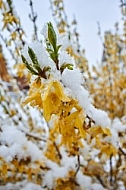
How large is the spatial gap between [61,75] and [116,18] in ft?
8.55

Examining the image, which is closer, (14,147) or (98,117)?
(98,117)

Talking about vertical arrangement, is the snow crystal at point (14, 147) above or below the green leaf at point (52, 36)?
above

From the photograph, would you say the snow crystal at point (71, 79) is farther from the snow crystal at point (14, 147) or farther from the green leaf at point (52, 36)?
the snow crystal at point (14, 147)

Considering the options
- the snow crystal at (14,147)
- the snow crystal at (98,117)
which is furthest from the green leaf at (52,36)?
the snow crystal at (14,147)

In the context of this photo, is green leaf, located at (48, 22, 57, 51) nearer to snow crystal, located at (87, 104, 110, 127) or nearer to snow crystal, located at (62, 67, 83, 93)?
snow crystal, located at (62, 67, 83, 93)

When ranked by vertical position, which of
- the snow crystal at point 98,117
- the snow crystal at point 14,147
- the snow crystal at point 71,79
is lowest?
the snow crystal at point 71,79

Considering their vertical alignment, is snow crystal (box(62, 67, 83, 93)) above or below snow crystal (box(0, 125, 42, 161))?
below

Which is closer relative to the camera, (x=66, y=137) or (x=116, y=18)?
(x=66, y=137)

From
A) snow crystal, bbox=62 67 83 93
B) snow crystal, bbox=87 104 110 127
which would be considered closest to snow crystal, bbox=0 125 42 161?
snow crystal, bbox=87 104 110 127

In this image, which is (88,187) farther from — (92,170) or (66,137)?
(66,137)

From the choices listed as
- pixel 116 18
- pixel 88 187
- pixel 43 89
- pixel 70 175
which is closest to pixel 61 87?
Result: pixel 43 89

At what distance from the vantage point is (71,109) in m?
0.78

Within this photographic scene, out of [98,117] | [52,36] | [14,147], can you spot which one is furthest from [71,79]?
[14,147]

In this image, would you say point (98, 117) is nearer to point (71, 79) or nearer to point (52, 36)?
point (71, 79)
